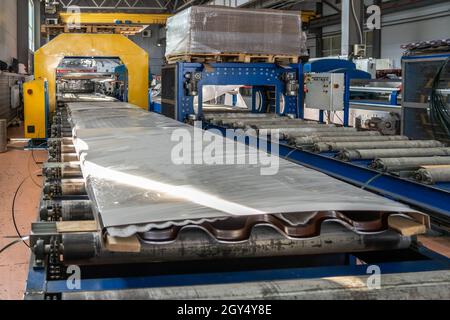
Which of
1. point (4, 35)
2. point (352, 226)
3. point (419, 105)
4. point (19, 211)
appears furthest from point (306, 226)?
point (4, 35)

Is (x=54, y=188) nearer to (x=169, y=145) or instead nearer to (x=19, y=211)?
(x=169, y=145)

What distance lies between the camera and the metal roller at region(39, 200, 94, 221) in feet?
6.82

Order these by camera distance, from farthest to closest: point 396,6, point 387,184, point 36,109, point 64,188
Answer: point 396,6 < point 36,109 < point 387,184 < point 64,188

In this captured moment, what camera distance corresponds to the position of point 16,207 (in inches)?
183

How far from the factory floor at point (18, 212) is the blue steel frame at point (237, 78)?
6.26 ft

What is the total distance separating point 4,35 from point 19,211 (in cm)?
985

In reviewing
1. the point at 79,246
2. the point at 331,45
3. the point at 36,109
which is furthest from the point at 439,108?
the point at 331,45

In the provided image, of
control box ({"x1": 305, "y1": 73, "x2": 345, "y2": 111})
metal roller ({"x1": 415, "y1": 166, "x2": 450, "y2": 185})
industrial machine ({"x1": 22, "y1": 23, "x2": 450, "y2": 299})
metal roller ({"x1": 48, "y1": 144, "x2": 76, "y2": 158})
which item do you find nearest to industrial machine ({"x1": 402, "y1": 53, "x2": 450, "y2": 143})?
control box ({"x1": 305, "y1": 73, "x2": 345, "y2": 111})

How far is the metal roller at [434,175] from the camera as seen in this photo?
312cm

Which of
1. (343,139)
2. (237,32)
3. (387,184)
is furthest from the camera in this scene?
(237,32)

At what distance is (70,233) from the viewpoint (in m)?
1.71

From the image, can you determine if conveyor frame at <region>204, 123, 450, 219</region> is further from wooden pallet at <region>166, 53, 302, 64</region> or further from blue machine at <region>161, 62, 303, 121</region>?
wooden pallet at <region>166, 53, 302, 64</region>

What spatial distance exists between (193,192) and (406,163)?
201 centimetres

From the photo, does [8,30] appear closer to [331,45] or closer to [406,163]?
[331,45]
